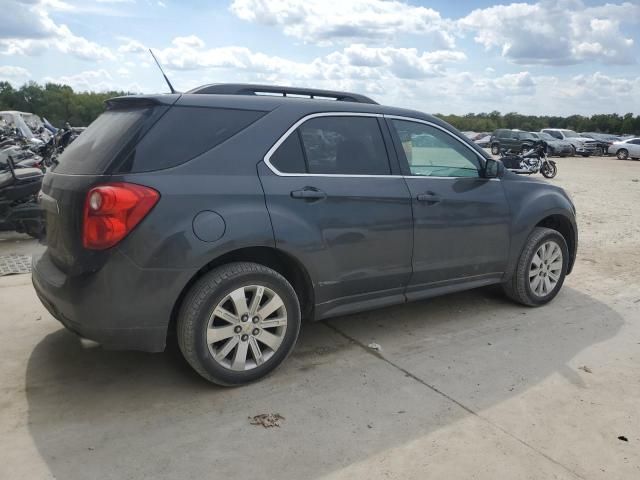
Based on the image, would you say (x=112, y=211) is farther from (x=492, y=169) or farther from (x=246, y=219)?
(x=492, y=169)

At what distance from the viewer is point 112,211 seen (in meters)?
3.01

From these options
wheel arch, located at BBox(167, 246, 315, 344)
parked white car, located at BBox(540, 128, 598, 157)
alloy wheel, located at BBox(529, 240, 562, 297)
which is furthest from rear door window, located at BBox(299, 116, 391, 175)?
parked white car, located at BBox(540, 128, 598, 157)

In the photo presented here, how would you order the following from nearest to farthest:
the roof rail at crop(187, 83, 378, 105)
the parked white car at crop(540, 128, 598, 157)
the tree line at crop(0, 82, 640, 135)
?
the roof rail at crop(187, 83, 378, 105)
the parked white car at crop(540, 128, 598, 157)
the tree line at crop(0, 82, 640, 135)

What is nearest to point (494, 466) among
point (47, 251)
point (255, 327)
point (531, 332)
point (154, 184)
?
point (255, 327)

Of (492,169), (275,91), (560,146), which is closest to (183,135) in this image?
(275,91)

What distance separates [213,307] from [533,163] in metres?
18.8

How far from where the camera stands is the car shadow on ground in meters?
2.80

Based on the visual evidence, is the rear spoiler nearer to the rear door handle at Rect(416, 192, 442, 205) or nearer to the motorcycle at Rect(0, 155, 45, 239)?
the rear door handle at Rect(416, 192, 442, 205)

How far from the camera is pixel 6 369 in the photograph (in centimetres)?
366

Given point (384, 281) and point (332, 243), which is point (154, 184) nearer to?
point (332, 243)

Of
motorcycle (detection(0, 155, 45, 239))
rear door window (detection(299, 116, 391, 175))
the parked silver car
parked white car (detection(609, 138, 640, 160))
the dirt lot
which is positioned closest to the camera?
the dirt lot

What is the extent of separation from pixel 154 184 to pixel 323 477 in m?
1.76

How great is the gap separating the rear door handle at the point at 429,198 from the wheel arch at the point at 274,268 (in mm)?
1084

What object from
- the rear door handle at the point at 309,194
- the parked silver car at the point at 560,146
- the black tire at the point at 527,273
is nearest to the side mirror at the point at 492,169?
the black tire at the point at 527,273
